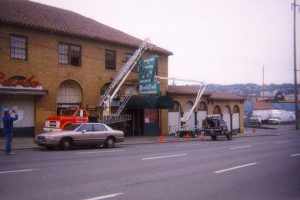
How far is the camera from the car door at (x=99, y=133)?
64.6 feet

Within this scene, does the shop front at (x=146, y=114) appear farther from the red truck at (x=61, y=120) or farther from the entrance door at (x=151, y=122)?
the red truck at (x=61, y=120)

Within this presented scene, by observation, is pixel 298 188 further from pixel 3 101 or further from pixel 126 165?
pixel 3 101

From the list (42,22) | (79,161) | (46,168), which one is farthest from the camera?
(42,22)

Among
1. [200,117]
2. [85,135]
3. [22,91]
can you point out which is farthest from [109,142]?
[200,117]

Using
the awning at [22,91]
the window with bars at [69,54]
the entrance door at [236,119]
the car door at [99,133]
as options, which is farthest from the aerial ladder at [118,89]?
the entrance door at [236,119]

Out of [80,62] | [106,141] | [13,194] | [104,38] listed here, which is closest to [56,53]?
[80,62]

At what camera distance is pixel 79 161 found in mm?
13414

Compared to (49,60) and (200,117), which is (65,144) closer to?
(49,60)

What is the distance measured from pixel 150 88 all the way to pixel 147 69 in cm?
170

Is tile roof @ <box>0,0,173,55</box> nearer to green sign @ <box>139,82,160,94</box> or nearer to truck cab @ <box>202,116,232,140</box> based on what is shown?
green sign @ <box>139,82,160,94</box>

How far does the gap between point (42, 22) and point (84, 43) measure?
3.76 metres

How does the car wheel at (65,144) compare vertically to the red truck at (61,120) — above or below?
below

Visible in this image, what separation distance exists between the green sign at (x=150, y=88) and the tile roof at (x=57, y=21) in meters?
3.97

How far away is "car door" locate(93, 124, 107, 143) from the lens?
19.7 m
